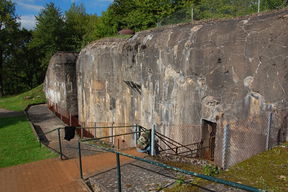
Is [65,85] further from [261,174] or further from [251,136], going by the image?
[261,174]

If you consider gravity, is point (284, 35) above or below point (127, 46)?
below

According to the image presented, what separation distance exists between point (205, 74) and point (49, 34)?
3136 cm

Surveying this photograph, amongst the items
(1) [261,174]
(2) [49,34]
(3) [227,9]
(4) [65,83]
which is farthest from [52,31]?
(1) [261,174]

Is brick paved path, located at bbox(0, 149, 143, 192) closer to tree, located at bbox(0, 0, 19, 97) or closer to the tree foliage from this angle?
the tree foliage

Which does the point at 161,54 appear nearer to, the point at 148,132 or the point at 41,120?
the point at 148,132

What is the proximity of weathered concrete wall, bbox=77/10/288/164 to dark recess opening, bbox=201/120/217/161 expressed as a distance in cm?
17

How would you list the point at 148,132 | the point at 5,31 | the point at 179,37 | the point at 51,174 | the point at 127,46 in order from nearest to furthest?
the point at 51,174, the point at 179,37, the point at 148,132, the point at 127,46, the point at 5,31

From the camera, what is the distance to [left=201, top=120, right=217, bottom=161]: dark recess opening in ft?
21.2

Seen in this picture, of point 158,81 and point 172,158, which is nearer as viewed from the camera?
point 172,158

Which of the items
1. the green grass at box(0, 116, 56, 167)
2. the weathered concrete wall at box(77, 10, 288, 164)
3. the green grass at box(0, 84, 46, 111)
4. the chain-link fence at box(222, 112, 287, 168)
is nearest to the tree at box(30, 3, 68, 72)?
the green grass at box(0, 84, 46, 111)

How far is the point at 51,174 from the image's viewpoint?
19.6 feet

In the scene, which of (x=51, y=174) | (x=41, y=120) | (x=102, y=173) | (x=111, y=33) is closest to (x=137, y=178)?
(x=102, y=173)

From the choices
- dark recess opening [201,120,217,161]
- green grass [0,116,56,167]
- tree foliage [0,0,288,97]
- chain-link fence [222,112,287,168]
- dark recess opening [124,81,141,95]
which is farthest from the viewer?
tree foliage [0,0,288,97]

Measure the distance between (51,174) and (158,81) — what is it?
4310 millimetres
